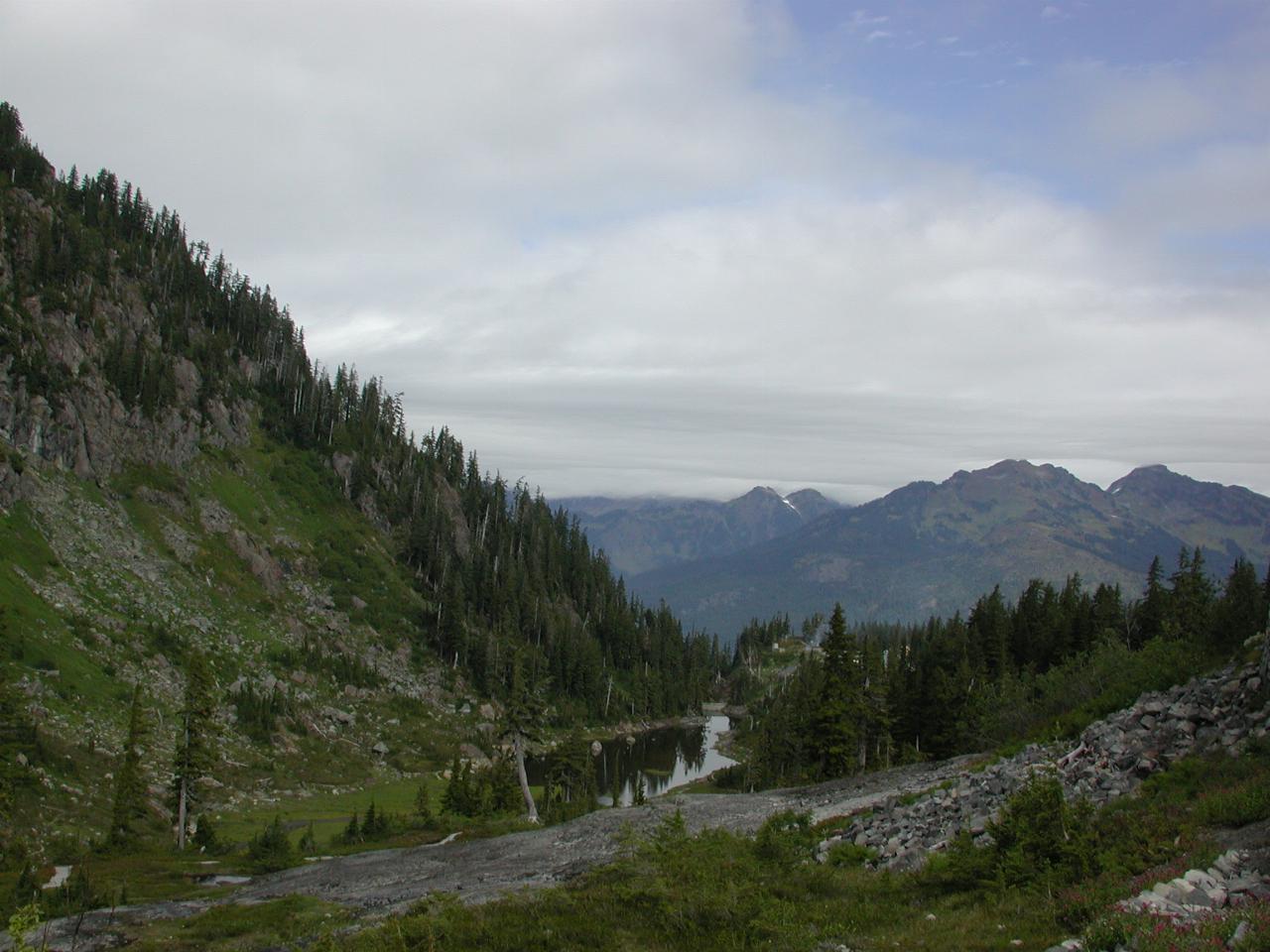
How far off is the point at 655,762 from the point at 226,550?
75326mm

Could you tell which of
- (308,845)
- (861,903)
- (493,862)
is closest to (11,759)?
(308,845)

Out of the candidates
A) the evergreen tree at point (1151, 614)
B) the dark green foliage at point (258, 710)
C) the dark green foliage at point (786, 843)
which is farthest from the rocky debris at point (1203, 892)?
the evergreen tree at point (1151, 614)

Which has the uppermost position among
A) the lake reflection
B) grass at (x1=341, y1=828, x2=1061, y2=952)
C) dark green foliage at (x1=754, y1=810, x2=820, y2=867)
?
grass at (x1=341, y1=828, x2=1061, y2=952)

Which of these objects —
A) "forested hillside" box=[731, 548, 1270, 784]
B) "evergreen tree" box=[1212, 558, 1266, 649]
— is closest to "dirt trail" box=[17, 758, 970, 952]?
"forested hillside" box=[731, 548, 1270, 784]

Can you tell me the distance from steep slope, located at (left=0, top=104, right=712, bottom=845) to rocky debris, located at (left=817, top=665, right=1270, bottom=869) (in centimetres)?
4169

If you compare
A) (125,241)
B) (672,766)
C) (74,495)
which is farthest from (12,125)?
(672,766)

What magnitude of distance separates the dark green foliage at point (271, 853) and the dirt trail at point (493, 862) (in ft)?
6.23

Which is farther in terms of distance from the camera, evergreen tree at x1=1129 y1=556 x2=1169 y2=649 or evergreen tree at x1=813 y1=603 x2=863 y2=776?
evergreen tree at x1=1129 y1=556 x2=1169 y2=649

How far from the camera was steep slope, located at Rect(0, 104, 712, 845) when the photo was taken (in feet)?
253

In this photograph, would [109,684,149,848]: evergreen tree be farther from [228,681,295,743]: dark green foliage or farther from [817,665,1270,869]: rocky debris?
[817,665,1270,869]: rocky debris

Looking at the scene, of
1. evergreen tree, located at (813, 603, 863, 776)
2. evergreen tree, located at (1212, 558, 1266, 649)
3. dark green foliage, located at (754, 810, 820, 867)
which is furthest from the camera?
evergreen tree, located at (813, 603, 863, 776)

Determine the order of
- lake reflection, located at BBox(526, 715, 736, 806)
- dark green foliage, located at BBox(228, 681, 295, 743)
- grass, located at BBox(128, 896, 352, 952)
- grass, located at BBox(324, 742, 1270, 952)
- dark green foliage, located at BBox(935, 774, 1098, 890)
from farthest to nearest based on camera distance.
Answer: lake reflection, located at BBox(526, 715, 736, 806) → dark green foliage, located at BBox(228, 681, 295, 743) → grass, located at BBox(128, 896, 352, 952) → dark green foliage, located at BBox(935, 774, 1098, 890) → grass, located at BBox(324, 742, 1270, 952)

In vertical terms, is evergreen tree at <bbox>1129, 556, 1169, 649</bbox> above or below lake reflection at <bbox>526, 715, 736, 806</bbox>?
above

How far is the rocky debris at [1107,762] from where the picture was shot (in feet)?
83.4
